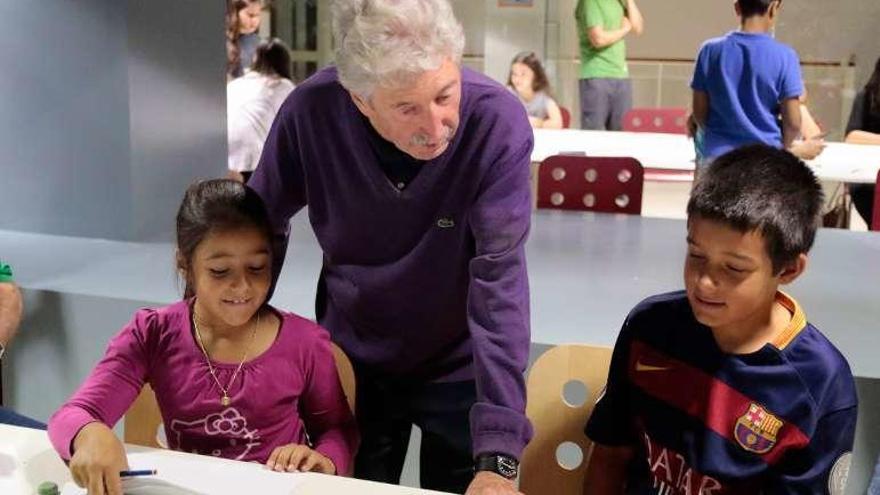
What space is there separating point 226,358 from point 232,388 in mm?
47

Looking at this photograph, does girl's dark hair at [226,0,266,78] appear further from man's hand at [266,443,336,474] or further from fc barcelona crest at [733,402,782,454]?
fc barcelona crest at [733,402,782,454]

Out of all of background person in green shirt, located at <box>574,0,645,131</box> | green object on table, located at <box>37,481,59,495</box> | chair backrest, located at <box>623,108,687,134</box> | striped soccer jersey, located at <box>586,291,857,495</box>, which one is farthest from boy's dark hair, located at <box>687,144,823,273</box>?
chair backrest, located at <box>623,108,687,134</box>

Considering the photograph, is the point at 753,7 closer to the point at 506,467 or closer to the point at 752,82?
the point at 752,82

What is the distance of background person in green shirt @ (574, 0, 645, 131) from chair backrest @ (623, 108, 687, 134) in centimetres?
7

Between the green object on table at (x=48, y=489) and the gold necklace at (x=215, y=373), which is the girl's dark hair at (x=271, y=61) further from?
the green object on table at (x=48, y=489)

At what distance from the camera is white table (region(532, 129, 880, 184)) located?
4383 millimetres

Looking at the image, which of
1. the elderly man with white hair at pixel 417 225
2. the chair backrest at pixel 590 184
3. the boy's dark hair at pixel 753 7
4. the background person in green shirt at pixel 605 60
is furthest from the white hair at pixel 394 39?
the background person in green shirt at pixel 605 60

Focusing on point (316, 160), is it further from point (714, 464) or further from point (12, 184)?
point (12, 184)

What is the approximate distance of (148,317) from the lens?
1.54m

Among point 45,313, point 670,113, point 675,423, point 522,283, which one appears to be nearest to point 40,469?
point 522,283

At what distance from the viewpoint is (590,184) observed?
3.61 metres

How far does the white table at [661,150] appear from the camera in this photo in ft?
14.4

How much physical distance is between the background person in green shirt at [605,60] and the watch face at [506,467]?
15.4 ft

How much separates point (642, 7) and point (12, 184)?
464 cm
